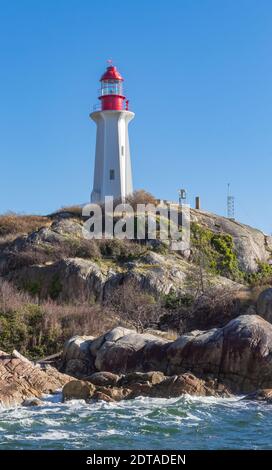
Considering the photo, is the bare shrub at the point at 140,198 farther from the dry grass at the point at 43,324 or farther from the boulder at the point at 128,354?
the boulder at the point at 128,354

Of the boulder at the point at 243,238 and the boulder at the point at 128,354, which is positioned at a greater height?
the boulder at the point at 243,238

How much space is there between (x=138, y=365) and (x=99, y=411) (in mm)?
3796

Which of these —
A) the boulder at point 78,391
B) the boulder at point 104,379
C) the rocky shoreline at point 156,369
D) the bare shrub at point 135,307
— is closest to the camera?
the boulder at point 78,391

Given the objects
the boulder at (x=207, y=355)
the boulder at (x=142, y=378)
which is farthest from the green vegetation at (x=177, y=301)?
the boulder at (x=142, y=378)

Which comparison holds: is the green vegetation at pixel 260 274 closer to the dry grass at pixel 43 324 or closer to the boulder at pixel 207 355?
the dry grass at pixel 43 324

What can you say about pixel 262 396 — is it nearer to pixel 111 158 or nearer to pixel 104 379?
pixel 104 379

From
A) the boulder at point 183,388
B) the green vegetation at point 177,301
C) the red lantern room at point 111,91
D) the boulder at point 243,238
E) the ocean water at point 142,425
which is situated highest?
the red lantern room at point 111,91

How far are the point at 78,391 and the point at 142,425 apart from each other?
10.8 feet

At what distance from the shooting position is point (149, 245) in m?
33.3

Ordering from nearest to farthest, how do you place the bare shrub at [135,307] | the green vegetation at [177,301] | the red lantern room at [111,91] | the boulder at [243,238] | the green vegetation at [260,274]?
the bare shrub at [135,307]
the green vegetation at [177,301]
the green vegetation at [260,274]
the boulder at [243,238]
the red lantern room at [111,91]

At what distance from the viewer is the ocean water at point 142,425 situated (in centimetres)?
1373

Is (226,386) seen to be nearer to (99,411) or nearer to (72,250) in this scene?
(99,411)

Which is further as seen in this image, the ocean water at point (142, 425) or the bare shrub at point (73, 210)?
the bare shrub at point (73, 210)
